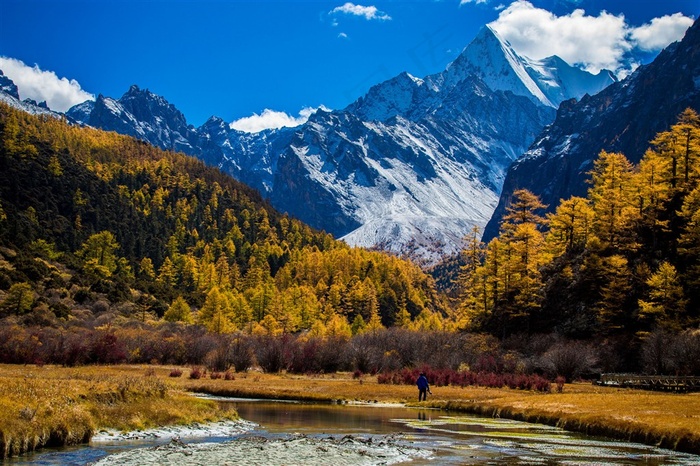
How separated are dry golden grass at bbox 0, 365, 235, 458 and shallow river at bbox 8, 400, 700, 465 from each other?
3.29ft

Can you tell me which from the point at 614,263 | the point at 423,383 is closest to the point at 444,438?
the point at 423,383

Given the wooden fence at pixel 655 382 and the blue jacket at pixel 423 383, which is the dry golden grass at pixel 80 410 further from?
the wooden fence at pixel 655 382

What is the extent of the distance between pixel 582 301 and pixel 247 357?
168 ft

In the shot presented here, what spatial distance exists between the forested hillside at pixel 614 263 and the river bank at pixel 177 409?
3068 centimetres

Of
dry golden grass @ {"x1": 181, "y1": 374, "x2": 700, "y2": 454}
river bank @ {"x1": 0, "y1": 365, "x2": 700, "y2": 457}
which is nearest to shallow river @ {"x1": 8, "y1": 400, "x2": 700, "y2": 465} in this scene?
river bank @ {"x1": 0, "y1": 365, "x2": 700, "y2": 457}

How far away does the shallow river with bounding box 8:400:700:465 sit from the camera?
89.2 ft

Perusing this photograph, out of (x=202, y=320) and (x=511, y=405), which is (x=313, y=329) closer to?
(x=202, y=320)

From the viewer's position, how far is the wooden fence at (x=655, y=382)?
2288 inches

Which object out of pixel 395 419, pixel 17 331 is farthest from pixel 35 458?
pixel 17 331

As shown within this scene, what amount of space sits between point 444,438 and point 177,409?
15.4m

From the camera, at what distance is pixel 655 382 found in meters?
62.3

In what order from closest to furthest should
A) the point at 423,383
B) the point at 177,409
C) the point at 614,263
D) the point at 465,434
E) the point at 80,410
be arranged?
1. the point at 80,410
2. the point at 465,434
3. the point at 177,409
4. the point at 423,383
5. the point at 614,263

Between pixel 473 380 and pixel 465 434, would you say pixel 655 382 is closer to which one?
pixel 473 380

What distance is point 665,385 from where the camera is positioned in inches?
2383
